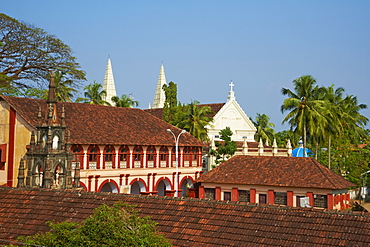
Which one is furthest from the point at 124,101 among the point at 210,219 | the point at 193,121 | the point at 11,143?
the point at 210,219

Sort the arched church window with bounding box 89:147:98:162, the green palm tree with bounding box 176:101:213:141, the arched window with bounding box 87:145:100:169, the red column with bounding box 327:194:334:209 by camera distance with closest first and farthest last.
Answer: the red column with bounding box 327:194:334:209 → the arched window with bounding box 87:145:100:169 → the arched church window with bounding box 89:147:98:162 → the green palm tree with bounding box 176:101:213:141

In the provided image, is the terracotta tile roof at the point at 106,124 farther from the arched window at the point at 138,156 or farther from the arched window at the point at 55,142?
the arched window at the point at 55,142

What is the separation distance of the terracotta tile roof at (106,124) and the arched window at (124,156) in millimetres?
742

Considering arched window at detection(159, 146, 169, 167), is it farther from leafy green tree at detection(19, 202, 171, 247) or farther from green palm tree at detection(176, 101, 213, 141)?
leafy green tree at detection(19, 202, 171, 247)

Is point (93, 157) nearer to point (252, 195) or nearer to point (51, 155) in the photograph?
point (252, 195)

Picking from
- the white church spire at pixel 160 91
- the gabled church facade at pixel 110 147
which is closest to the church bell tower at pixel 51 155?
the gabled church facade at pixel 110 147

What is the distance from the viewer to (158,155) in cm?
4375

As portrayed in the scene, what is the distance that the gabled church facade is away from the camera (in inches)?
1417

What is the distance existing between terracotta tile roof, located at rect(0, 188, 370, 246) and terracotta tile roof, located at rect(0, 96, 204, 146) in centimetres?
1861

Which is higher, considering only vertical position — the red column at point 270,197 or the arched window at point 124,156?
the arched window at point 124,156

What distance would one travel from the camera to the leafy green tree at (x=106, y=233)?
39.2 ft

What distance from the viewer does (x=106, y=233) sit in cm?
1198

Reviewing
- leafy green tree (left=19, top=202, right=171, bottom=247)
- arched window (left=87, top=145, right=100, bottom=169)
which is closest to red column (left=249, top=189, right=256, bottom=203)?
arched window (left=87, top=145, right=100, bottom=169)

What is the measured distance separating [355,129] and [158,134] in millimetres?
31410
